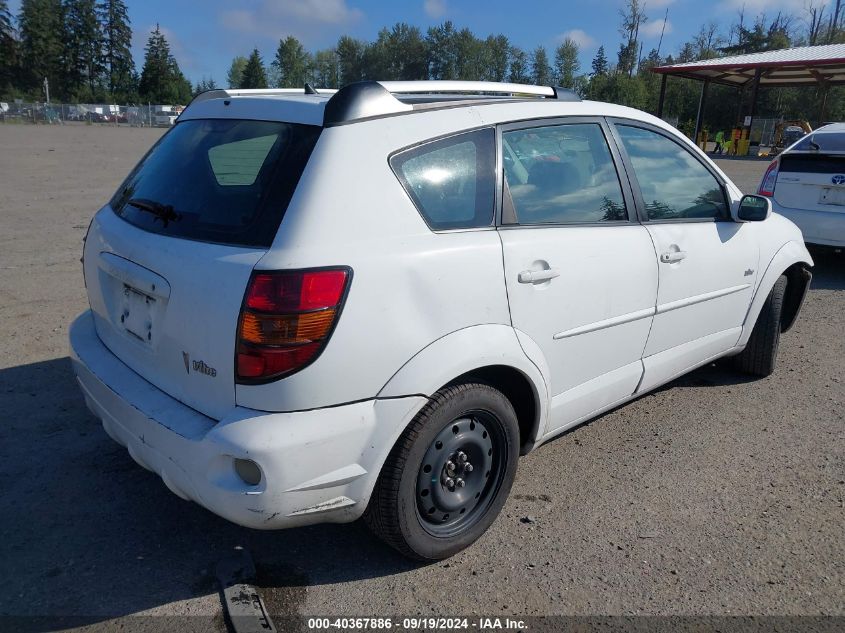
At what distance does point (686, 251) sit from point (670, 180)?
1.38 feet

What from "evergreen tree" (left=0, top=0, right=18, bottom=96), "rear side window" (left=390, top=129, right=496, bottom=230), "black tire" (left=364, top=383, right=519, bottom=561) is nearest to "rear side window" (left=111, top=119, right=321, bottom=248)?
"rear side window" (left=390, top=129, right=496, bottom=230)

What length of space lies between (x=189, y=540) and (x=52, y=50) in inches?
4292

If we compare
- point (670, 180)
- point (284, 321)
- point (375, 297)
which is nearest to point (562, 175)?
point (670, 180)

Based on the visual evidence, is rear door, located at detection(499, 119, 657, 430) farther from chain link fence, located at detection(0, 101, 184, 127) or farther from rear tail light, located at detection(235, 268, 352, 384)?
chain link fence, located at detection(0, 101, 184, 127)

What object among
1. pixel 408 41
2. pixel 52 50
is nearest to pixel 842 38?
pixel 408 41

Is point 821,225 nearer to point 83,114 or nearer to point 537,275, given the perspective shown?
point 537,275

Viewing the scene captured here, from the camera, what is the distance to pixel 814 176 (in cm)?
733

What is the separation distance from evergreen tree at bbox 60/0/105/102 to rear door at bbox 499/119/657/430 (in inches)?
4135

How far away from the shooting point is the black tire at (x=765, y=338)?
14.7 ft

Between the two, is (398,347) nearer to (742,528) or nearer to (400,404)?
(400,404)

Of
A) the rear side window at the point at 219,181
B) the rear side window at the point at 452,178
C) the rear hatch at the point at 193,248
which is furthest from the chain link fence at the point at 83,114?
the rear side window at the point at 452,178

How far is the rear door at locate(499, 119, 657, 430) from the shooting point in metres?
2.80

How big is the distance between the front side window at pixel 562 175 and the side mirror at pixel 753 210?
1.07 m

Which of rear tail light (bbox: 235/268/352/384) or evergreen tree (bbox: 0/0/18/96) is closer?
rear tail light (bbox: 235/268/352/384)
